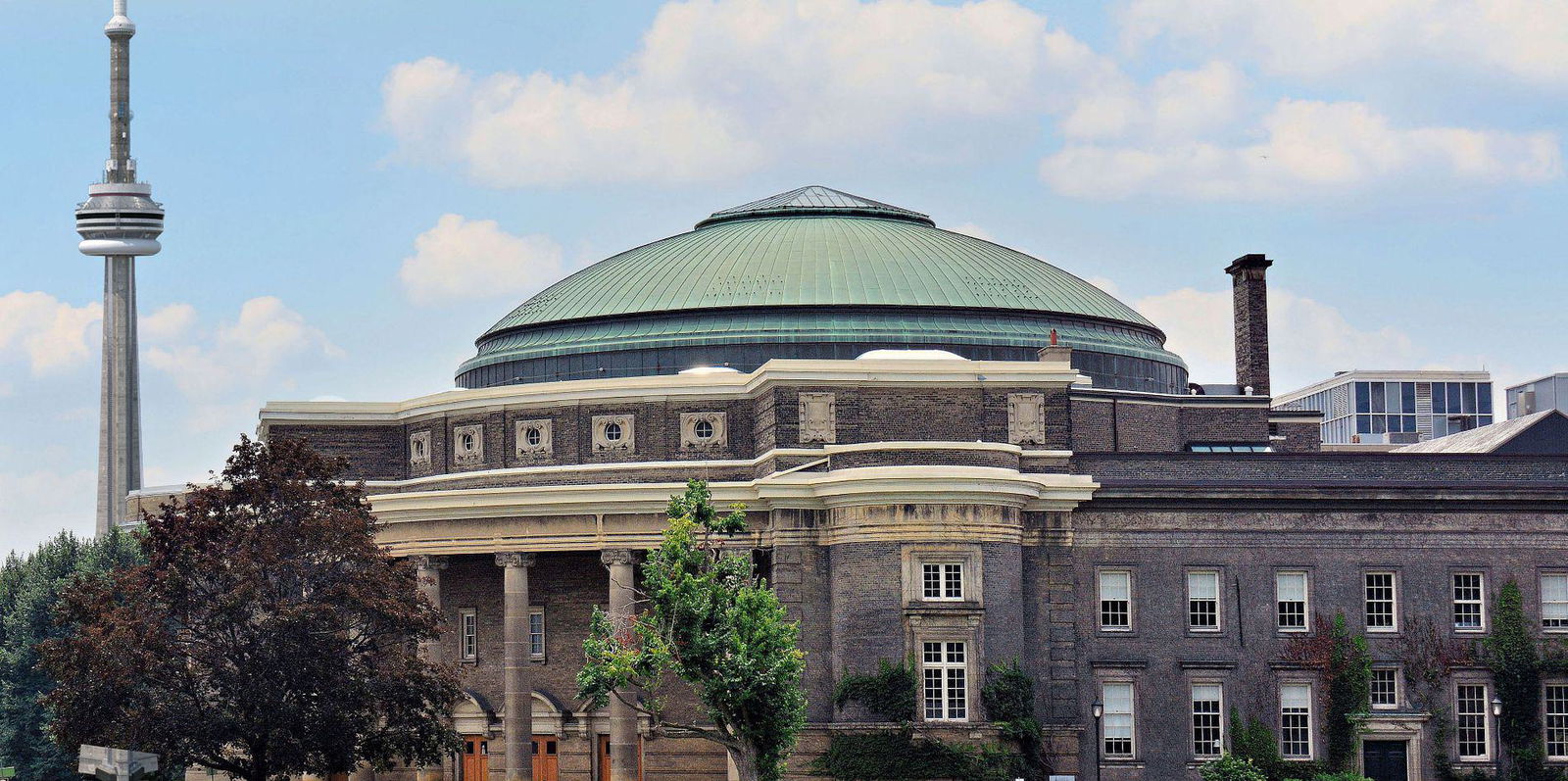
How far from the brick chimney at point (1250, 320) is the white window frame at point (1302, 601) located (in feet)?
53.5

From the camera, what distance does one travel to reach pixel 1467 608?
69000 mm

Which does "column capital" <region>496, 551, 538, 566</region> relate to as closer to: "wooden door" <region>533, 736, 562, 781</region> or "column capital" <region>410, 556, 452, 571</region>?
"column capital" <region>410, 556, 452, 571</region>

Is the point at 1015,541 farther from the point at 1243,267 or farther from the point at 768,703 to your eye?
the point at 1243,267

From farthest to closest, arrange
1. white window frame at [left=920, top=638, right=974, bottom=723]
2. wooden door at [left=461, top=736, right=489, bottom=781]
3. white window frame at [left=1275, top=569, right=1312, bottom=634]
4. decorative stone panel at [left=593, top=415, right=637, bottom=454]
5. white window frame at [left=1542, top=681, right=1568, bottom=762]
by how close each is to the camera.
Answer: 1. wooden door at [left=461, top=736, right=489, bottom=781]
2. decorative stone panel at [left=593, top=415, right=637, bottom=454]
3. white window frame at [left=1542, top=681, right=1568, bottom=762]
4. white window frame at [left=1275, top=569, right=1312, bottom=634]
5. white window frame at [left=920, top=638, right=974, bottom=723]

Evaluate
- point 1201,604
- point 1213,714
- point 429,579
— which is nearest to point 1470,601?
point 1201,604

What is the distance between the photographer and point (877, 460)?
66.0 metres

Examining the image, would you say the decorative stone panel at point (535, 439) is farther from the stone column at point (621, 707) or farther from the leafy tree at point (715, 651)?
the leafy tree at point (715, 651)

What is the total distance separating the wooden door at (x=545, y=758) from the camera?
7344cm

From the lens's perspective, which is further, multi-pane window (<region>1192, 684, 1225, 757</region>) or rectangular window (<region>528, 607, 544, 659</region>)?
rectangular window (<region>528, 607, 544, 659</region>)

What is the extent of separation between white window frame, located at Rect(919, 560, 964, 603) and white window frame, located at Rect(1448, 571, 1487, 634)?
1569cm

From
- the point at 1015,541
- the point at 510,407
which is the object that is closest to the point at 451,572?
the point at 510,407

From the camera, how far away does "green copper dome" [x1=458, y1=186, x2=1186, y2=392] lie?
258 feet

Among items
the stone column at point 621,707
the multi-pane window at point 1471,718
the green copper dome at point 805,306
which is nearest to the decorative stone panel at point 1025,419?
the green copper dome at point 805,306

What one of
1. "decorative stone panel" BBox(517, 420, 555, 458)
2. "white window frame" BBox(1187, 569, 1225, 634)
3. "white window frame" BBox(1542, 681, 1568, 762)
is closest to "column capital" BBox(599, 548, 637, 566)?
"decorative stone panel" BBox(517, 420, 555, 458)
